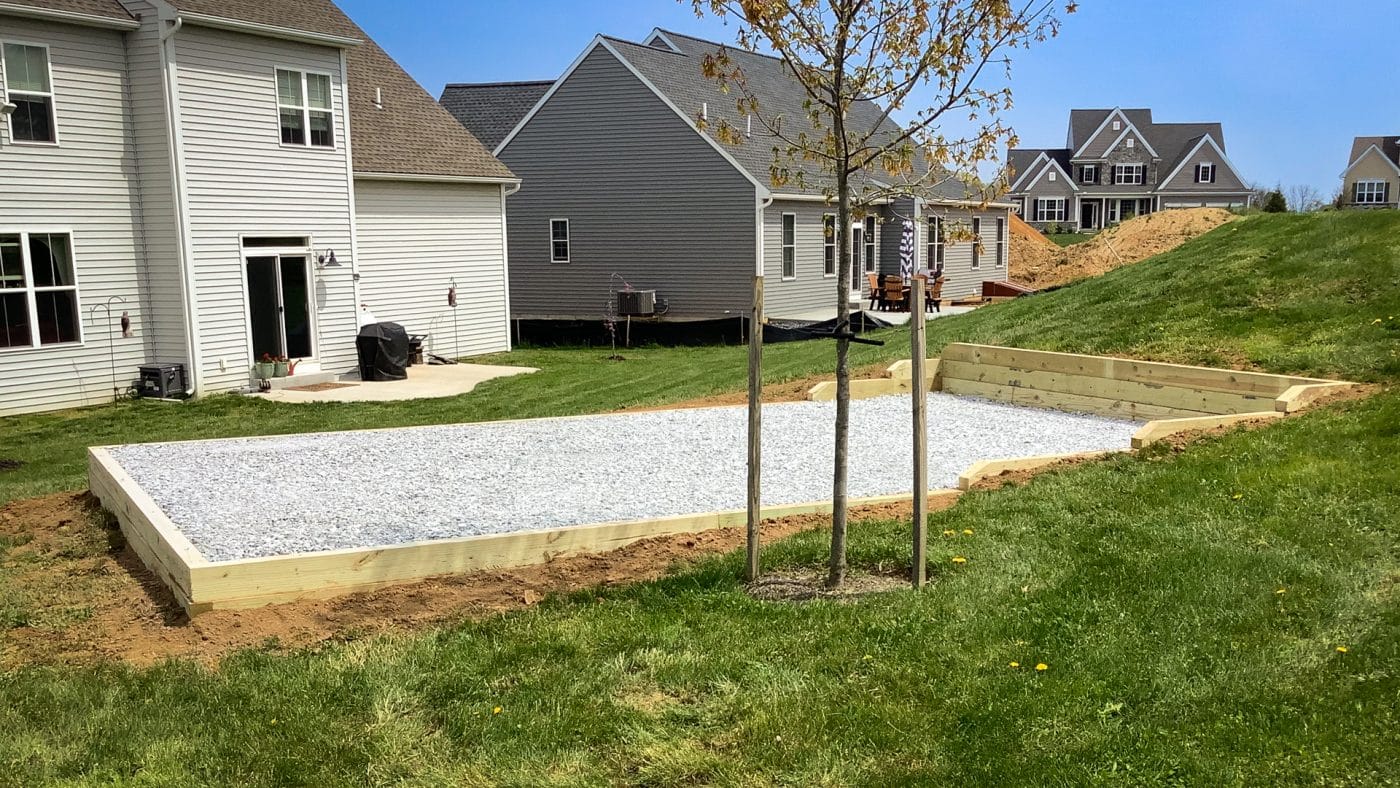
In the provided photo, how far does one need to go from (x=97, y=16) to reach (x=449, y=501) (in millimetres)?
11257

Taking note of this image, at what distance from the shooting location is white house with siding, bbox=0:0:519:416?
14234 millimetres

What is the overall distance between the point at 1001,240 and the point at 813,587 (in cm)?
3352

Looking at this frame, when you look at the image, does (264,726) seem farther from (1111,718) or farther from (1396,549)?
(1396,549)

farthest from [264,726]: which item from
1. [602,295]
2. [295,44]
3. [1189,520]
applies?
[602,295]

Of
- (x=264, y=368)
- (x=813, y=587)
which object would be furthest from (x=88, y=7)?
(x=813, y=587)

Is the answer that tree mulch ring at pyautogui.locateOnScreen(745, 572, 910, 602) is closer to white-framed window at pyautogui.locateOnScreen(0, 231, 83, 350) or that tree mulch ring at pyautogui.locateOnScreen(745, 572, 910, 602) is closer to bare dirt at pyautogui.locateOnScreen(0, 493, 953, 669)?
bare dirt at pyautogui.locateOnScreen(0, 493, 953, 669)

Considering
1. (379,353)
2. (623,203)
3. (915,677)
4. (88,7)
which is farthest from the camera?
(623,203)

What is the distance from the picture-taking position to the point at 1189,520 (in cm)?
594

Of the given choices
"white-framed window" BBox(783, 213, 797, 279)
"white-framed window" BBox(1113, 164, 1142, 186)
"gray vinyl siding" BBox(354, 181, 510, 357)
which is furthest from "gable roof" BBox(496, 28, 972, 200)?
"white-framed window" BBox(1113, 164, 1142, 186)

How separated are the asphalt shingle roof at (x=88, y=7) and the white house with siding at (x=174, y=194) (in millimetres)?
35

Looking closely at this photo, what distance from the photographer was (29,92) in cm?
1410

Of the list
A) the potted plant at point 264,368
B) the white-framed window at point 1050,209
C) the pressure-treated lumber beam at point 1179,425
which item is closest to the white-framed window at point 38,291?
the potted plant at point 264,368

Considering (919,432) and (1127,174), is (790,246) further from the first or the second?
(1127,174)

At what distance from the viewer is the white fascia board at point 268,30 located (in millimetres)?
14938
